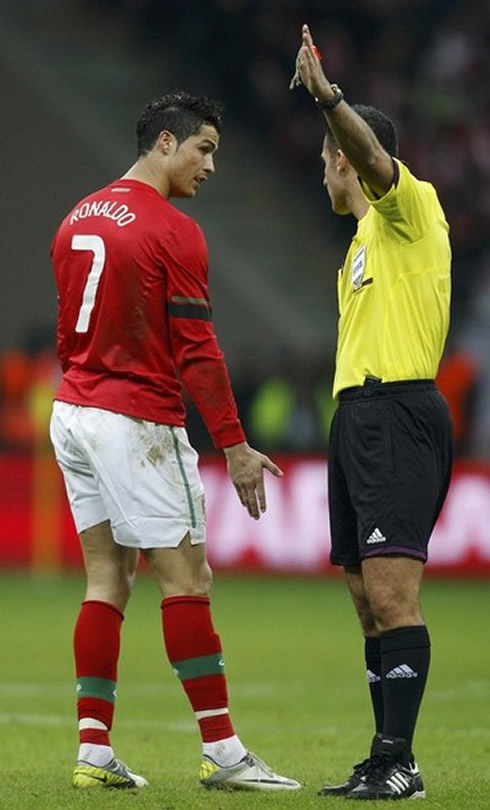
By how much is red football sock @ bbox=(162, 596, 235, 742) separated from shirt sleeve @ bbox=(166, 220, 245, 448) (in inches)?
22.9

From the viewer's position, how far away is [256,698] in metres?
9.89

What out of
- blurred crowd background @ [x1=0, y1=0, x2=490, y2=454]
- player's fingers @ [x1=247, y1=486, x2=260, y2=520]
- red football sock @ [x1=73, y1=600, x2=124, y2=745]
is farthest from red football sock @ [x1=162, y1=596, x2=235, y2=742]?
blurred crowd background @ [x1=0, y1=0, x2=490, y2=454]

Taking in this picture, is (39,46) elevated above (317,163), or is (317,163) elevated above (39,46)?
(39,46)

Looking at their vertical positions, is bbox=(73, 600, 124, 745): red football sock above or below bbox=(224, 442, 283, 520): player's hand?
below

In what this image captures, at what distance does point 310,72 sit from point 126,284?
100cm

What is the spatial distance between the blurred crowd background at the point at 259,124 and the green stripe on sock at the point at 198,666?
14.3 m

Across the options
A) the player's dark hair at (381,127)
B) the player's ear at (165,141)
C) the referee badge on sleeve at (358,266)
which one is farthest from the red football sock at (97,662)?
the player's dark hair at (381,127)

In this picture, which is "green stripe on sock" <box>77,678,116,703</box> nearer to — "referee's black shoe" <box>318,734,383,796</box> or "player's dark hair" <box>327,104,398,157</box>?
"referee's black shoe" <box>318,734,383,796</box>

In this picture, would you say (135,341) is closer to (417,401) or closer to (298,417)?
(417,401)

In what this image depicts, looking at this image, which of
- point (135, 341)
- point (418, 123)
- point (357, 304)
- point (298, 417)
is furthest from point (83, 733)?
point (418, 123)

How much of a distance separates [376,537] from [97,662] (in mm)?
1075

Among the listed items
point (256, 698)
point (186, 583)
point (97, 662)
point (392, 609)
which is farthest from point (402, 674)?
point (256, 698)

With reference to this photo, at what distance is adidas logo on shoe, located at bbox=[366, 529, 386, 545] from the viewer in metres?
6.04

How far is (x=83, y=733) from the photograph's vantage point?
624 centimetres
